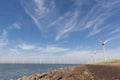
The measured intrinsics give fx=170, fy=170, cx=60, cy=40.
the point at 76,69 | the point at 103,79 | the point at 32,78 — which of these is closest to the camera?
the point at 103,79

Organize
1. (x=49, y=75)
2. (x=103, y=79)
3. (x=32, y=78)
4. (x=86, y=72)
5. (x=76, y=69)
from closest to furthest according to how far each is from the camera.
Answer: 1. (x=103, y=79)
2. (x=86, y=72)
3. (x=76, y=69)
4. (x=49, y=75)
5. (x=32, y=78)

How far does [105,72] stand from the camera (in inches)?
703

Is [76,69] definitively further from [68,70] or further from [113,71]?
[113,71]

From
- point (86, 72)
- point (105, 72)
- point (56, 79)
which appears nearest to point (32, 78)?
point (56, 79)

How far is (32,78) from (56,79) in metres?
4.30

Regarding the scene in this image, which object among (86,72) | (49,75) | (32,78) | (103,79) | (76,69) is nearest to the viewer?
(103,79)

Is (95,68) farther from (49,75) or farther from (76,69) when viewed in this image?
(49,75)

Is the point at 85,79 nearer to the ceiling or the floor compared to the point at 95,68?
nearer to the floor

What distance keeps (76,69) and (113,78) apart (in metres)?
4.05

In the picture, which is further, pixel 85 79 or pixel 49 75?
pixel 49 75

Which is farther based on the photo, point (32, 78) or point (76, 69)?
point (32, 78)

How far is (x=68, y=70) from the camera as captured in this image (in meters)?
19.4

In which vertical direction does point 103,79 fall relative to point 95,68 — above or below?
below

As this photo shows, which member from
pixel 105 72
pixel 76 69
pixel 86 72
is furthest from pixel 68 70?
pixel 105 72
